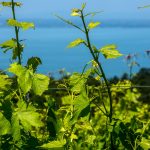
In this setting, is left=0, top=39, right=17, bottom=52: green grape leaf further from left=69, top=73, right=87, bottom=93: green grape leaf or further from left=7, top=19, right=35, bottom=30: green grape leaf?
left=69, top=73, right=87, bottom=93: green grape leaf

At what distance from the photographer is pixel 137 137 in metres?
2.74

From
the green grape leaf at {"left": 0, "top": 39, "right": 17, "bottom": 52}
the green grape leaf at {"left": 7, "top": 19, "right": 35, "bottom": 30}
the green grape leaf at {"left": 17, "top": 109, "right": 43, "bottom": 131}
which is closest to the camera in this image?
the green grape leaf at {"left": 17, "top": 109, "right": 43, "bottom": 131}

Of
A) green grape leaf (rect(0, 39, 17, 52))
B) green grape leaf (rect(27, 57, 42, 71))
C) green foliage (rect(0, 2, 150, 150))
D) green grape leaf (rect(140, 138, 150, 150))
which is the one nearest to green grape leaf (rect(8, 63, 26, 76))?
green foliage (rect(0, 2, 150, 150))

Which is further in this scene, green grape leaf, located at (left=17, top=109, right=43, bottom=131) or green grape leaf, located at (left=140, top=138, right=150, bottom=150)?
green grape leaf, located at (left=140, top=138, right=150, bottom=150)

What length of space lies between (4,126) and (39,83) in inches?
8.1

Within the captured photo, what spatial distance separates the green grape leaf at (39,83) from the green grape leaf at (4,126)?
153 millimetres

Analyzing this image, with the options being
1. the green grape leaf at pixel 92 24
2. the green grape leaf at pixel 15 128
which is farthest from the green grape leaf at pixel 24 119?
the green grape leaf at pixel 92 24

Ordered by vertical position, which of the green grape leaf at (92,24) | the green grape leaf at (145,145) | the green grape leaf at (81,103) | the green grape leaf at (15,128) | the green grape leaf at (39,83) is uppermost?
the green grape leaf at (92,24)

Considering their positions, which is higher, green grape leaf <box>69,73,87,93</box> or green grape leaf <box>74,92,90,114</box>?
green grape leaf <box>69,73,87,93</box>

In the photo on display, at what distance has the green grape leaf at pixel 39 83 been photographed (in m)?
2.35

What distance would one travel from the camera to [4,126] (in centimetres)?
235

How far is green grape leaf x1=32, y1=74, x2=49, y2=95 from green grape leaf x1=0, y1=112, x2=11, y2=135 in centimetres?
15

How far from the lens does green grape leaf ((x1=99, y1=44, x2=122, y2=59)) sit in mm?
2514

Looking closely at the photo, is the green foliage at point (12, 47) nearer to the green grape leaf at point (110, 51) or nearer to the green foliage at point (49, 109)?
the green foliage at point (49, 109)
